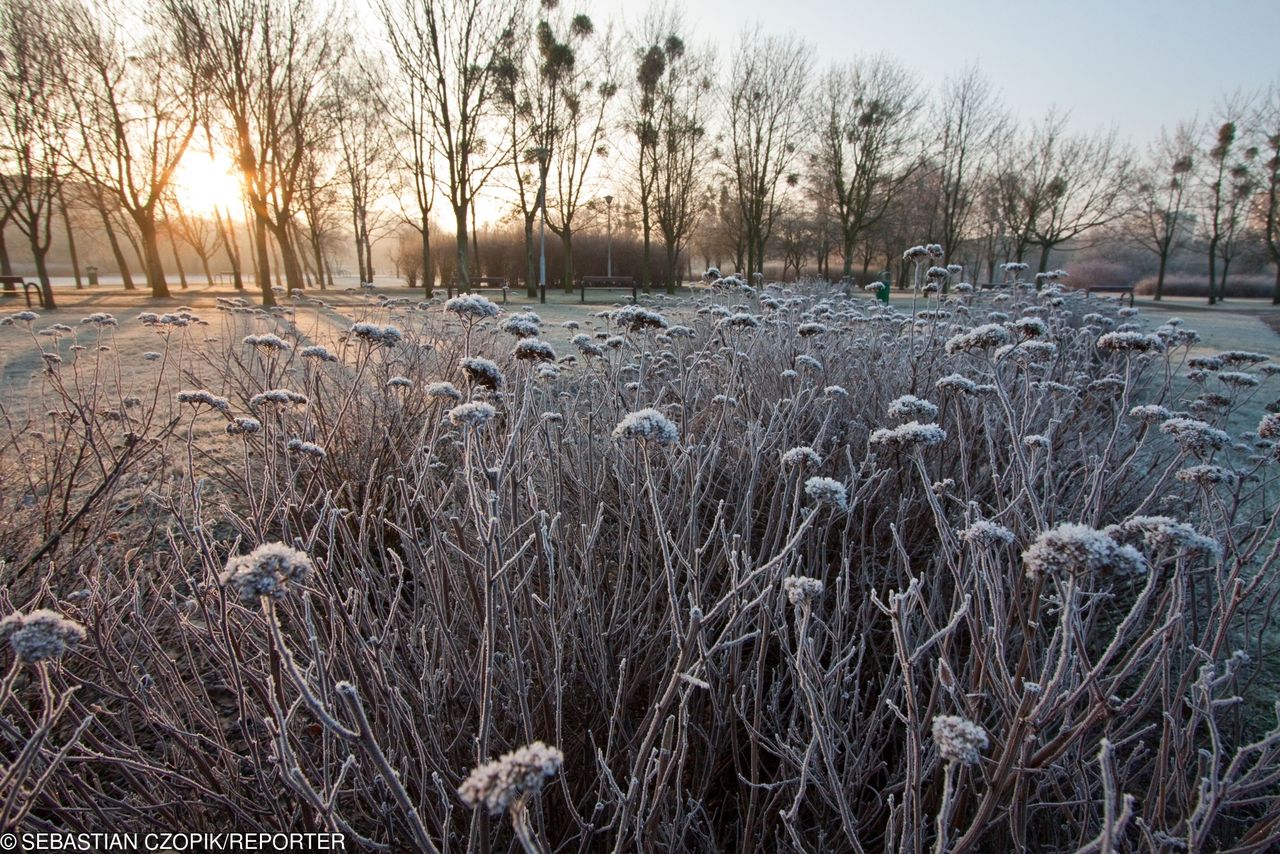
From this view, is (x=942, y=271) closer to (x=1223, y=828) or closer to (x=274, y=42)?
(x=1223, y=828)

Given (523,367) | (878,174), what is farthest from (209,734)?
(878,174)

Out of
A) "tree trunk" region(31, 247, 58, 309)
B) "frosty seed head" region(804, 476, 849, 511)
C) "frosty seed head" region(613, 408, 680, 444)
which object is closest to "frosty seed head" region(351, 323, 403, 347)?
"frosty seed head" region(613, 408, 680, 444)

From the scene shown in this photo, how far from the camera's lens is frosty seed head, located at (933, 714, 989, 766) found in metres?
0.81

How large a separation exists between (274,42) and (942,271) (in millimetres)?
21780

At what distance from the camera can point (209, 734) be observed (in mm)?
1842

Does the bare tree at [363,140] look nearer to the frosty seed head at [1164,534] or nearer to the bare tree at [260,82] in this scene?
the bare tree at [260,82]

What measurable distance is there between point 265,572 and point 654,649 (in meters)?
1.46

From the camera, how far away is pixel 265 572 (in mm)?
819

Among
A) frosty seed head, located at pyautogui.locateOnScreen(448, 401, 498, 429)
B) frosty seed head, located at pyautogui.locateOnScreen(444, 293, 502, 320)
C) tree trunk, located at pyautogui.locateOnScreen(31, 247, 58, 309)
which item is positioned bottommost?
frosty seed head, located at pyautogui.locateOnScreen(448, 401, 498, 429)

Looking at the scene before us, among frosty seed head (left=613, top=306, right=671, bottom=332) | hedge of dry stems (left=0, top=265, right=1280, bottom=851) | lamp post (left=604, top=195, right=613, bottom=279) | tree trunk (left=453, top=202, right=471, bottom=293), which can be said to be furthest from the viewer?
lamp post (left=604, top=195, right=613, bottom=279)

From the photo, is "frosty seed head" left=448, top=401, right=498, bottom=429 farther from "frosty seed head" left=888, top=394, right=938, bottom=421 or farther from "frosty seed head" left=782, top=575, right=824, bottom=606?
"frosty seed head" left=888, top=394, right=938, bottom=421

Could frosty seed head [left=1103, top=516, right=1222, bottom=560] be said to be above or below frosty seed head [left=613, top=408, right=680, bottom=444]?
below

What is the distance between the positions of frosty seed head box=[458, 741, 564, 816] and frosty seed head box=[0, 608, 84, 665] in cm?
A: 65

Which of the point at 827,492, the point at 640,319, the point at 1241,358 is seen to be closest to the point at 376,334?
the point at 640,319
